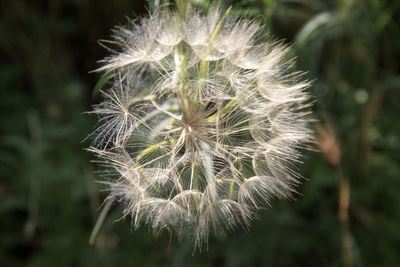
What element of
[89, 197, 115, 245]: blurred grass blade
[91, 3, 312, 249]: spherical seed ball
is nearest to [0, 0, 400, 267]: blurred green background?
[89, 197, 115, 245]: blurred grass blade

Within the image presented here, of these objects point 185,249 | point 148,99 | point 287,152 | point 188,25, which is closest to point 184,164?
point 148,99

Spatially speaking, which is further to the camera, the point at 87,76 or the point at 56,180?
the point at 87,76

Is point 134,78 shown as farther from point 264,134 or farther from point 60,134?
point 60,134

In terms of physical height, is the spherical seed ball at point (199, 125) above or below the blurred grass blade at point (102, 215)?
above

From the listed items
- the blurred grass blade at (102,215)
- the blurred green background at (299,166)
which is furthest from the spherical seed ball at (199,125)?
the blurred green background at (299,166)

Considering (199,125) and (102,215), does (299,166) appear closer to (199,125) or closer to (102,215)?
(199,125)

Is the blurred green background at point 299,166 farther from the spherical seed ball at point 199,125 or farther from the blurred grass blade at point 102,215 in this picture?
the spherical seed ball at point 199,125
